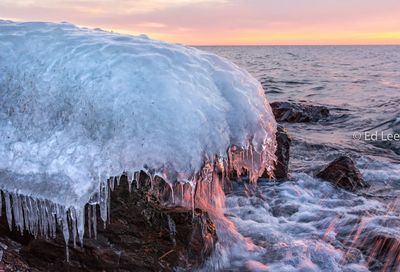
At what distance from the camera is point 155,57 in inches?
154

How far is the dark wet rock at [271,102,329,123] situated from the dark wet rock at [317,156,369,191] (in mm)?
6839

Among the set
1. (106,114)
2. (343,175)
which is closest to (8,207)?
(106,114)

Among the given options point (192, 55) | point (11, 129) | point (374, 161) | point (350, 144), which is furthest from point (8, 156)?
point (350, 144)

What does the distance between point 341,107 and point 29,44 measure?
49.5ft

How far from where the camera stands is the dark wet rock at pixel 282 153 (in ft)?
22.7


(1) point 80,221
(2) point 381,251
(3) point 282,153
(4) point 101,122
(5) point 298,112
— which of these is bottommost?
(2) point 381,251

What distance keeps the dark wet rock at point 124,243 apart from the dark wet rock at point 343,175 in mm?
4208

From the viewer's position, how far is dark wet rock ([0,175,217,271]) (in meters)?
3.72

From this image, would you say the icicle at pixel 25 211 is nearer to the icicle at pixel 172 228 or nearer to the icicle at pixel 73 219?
the icicle at pixel 73 219

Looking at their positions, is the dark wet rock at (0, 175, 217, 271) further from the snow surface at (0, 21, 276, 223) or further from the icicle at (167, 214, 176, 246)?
the snow surface at (0, 21, 276, 223)

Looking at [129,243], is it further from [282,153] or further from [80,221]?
[282,153]

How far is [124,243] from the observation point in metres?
3.81

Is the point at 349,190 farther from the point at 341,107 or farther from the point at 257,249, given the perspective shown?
the point at 341,107

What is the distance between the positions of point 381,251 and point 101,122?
144 inches
